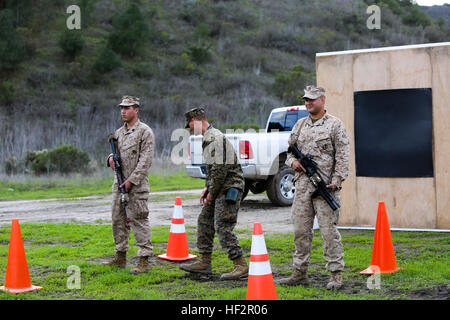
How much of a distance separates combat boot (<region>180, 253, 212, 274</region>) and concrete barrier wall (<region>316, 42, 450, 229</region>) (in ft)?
11.5

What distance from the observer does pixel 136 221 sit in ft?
22.1

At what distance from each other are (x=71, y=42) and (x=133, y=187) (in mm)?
38446

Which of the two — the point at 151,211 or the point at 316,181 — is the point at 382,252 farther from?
the point at 151,211

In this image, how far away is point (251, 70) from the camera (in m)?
49.6

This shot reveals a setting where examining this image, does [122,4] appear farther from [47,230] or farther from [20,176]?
[47,230]

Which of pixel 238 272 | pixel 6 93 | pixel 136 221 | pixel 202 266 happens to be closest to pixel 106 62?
pixel 6 93

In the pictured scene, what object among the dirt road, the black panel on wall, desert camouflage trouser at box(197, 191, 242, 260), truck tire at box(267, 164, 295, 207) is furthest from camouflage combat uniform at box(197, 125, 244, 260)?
truck tire at box(267, 164, 295, 207)

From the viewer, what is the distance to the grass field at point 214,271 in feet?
18.4

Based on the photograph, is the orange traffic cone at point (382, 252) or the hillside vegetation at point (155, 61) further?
the hillside vegetation at point (155, 61)

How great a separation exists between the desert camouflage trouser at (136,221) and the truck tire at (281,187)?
18.4ft

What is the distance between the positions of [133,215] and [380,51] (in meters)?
4.97

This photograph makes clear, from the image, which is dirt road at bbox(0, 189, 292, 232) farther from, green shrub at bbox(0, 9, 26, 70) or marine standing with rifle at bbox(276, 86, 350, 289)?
green shrub at bbox(0, 9, 26, 70)

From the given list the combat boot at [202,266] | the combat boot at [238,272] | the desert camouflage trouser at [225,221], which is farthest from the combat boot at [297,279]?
the combat boot at [202,266]

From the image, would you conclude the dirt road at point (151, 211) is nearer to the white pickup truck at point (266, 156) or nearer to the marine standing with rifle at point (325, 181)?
the white pickup truck at point (266, 156)
